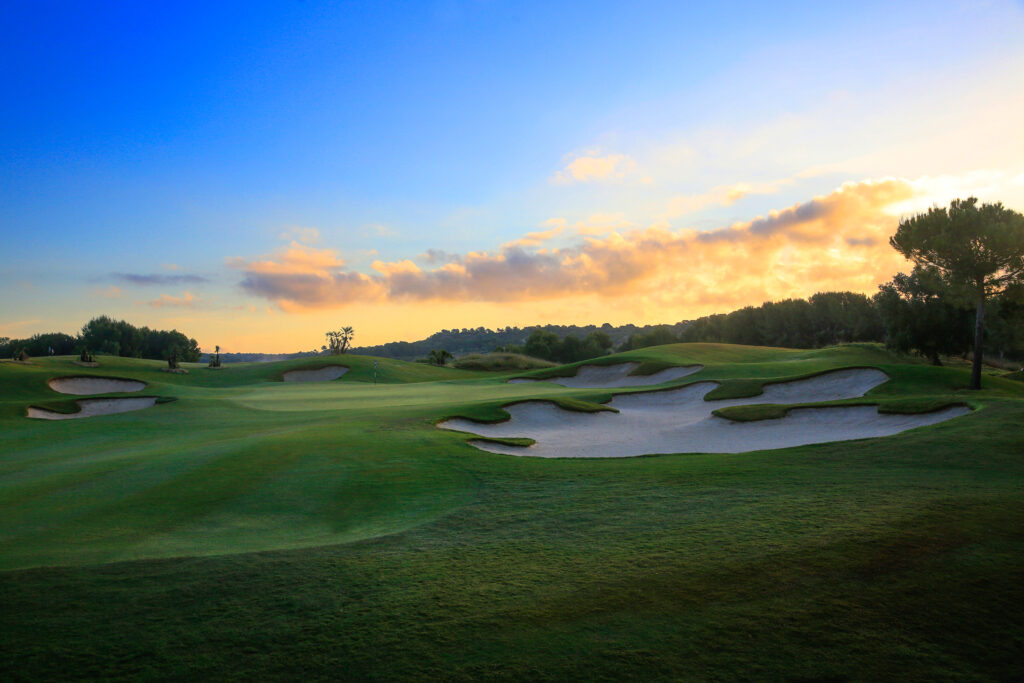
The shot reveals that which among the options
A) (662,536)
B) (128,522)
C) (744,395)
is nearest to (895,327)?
(744,395)

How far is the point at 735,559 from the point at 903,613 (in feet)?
4.69

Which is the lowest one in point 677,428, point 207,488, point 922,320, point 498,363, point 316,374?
point 677,428

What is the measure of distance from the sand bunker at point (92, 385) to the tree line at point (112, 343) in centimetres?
4691

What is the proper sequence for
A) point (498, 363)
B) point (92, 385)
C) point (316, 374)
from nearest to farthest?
point (92, 385), point (316, 374), point (498, 363)

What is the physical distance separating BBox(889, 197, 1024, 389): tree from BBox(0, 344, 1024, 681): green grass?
18.4m

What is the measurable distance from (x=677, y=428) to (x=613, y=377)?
2124 centimetres

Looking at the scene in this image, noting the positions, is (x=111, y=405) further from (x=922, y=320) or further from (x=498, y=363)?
(x=922, y=320)

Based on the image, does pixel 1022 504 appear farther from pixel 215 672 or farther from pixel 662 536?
pixel 215 672

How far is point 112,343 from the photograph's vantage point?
80312mm

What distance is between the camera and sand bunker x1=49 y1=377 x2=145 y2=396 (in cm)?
3462

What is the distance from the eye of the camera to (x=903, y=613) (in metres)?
4.98

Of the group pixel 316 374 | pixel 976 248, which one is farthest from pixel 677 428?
pixel 316 374

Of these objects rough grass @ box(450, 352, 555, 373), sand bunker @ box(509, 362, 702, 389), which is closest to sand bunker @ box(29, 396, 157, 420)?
sand bunker @ box(509, 362, 702, 389)

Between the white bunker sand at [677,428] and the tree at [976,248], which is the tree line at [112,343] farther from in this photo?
the tree at [976,248]
